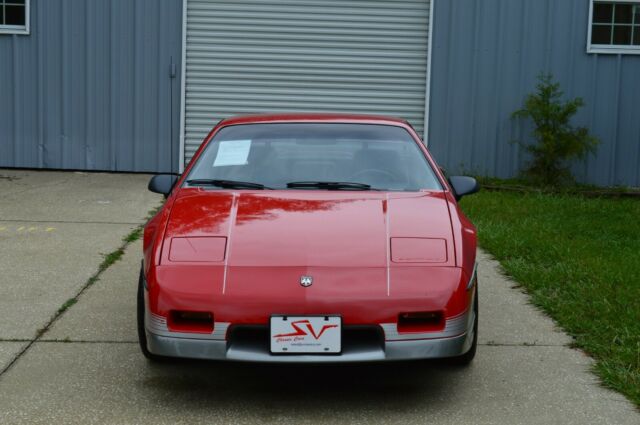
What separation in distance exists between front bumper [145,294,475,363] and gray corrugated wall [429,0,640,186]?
1016cm

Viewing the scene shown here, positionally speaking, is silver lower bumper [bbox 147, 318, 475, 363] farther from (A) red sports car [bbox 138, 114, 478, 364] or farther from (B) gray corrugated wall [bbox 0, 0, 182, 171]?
(B) gray corrugated wall [bbox 0, 0, 182, 171]

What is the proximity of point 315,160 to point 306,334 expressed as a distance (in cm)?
155

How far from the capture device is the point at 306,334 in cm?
413

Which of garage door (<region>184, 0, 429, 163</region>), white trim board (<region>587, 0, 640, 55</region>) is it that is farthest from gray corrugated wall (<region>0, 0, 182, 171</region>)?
white trim board (<region>587, 0, 640, 55</region>)

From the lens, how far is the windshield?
5.32 m

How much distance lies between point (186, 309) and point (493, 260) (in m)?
4.51

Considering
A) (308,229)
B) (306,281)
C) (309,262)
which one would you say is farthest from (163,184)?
(306,281)

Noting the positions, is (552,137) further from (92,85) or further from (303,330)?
(303,330)

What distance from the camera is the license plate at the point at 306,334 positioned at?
13.5 ft

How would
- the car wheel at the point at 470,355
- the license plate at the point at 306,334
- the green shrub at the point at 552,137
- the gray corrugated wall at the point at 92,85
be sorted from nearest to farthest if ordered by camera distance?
the license plate at the point at 306,334
the car wheel at the point at 470,355
the green shrub at the point at 552,137
the gray corrugated wall at the point at 92,85

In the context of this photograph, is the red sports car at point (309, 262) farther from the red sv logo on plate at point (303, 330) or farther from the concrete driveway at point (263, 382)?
the concrete driveway at point (263, 382)

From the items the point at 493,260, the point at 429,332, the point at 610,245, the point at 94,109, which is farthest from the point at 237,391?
the point at 94,109

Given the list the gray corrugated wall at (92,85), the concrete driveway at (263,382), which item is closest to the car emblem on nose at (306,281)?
the concrete driveway at (263,382)

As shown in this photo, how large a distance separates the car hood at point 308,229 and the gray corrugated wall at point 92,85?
916 centimetres
